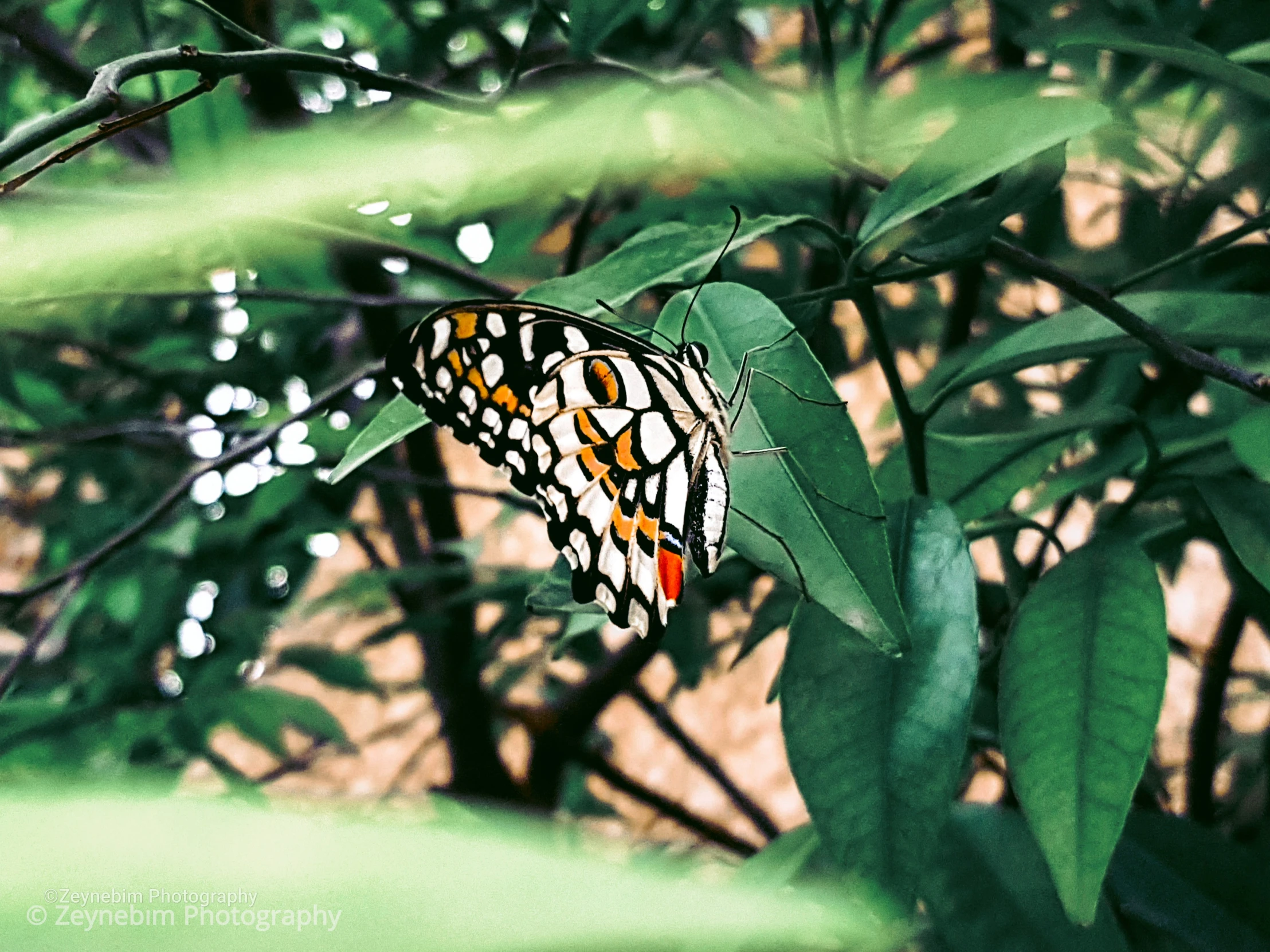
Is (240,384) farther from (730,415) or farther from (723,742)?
(723,742)

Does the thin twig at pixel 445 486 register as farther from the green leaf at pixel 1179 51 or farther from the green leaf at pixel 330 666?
the green leaf at pixel 1179 51

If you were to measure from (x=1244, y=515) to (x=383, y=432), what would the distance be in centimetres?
36

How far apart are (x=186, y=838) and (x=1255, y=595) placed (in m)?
0.52

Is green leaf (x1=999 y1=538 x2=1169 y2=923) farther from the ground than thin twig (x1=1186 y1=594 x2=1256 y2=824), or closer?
farther from the ground

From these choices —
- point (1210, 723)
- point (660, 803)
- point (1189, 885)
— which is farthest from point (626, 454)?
point (660, 803)

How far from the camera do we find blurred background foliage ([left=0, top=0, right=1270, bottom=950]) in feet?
1.24

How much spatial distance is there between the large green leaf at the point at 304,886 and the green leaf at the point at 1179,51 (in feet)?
1.23

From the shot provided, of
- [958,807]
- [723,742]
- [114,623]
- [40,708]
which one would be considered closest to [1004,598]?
[958,807]

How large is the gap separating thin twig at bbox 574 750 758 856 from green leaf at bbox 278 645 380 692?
0.84 feet


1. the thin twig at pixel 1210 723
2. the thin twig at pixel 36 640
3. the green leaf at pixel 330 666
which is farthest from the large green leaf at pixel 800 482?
the green leaf at pixel 330 666

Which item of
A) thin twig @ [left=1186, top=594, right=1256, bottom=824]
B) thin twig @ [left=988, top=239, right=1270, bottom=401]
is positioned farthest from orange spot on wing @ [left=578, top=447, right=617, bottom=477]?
thin twig @ [left=1186, top=594, right=1256, bottom=824]

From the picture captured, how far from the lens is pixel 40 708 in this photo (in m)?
0.73

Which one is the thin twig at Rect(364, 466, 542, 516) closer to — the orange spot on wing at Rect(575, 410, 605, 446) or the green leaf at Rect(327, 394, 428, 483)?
the orange spot on wing at Rect(575, 410, 605, 446)

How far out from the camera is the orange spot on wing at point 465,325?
0.39m
